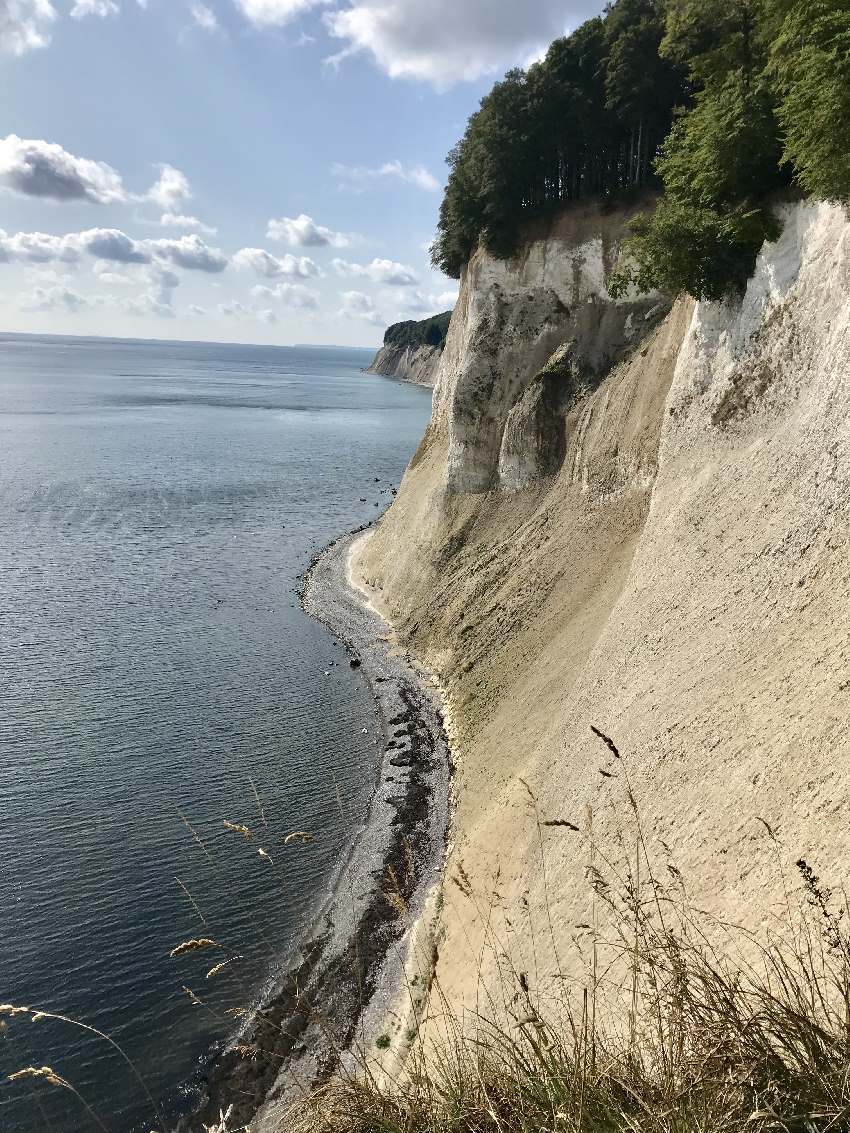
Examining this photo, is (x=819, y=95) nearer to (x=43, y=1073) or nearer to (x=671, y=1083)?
(x=671, y=1083)

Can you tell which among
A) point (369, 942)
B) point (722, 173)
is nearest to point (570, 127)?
point (722, 173)

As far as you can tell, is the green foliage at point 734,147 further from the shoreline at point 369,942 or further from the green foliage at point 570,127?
the shoreline at point 369,942

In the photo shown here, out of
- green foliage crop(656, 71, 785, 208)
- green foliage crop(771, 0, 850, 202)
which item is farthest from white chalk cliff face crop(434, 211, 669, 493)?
green foliage crop(771, 0, 850, 202)

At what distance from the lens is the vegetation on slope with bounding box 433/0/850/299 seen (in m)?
17.8

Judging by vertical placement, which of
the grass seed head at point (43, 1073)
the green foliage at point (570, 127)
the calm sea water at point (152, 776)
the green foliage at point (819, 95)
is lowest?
the calm sea water at point (152, 776)

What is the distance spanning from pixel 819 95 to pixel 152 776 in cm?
3054

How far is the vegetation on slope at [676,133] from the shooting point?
1777cm

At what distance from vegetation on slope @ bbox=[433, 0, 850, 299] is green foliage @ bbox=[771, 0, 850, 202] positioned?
0.13 ft

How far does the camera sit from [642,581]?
22406 mm

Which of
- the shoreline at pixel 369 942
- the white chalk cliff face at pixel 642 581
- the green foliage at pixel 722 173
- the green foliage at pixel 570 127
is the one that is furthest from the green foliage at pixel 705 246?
the shoreline at pixel 369 942

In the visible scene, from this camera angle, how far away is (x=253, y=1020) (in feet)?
60.4

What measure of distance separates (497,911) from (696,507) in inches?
514

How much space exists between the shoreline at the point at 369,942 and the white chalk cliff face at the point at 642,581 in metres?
1.25

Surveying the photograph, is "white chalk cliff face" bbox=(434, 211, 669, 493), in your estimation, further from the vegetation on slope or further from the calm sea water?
the calm sea water
